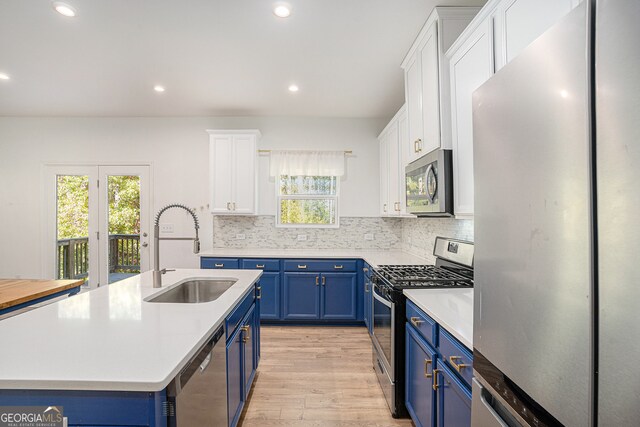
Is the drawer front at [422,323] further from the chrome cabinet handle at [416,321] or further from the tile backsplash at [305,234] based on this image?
the tile backsplash at [305,234]

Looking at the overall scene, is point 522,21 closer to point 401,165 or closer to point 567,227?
point 567,227

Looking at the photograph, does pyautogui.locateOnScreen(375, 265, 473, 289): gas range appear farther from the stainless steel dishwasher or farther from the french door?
the french door

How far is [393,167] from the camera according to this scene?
352 centimetres

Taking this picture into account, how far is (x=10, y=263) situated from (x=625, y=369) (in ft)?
20.2

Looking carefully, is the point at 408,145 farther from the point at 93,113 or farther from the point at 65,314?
the point at 93,113

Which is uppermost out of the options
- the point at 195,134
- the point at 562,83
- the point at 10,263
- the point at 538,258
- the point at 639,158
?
the point at 195,134

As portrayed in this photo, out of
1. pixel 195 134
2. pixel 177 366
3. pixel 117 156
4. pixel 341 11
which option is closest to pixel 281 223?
pixel 195 134

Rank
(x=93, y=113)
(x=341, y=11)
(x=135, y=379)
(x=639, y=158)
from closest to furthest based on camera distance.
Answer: (x=639, y=158) < (x=135, y=379) < (x=341, y=11) < (x=93, y=113)

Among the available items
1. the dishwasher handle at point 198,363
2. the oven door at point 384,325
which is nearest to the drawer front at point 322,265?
the oven door at point 384,325

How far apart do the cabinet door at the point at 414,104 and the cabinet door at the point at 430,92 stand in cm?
6

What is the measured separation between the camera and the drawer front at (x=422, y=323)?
149 cm

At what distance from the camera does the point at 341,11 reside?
2.08 meters

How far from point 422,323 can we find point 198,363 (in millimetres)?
1112

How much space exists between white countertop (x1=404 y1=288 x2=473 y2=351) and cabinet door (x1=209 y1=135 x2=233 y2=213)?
283 centimetres
